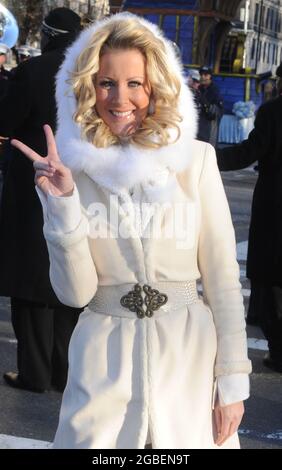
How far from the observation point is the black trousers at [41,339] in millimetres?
6027

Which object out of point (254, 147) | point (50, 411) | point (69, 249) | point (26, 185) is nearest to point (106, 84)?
point (69, 249)

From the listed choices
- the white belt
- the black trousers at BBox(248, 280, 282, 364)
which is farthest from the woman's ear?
the black trousers at BBox(248, 280, 282, 364)

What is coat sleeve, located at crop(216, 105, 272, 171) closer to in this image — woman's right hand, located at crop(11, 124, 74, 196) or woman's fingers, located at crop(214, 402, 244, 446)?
woman's fingers, located at crop(214, 402, 244, 446)

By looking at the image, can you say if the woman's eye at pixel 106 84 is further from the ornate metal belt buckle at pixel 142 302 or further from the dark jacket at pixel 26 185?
the dark jacket at pixel 26 185

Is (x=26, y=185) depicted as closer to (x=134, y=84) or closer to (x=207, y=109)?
(x=134, y=84)

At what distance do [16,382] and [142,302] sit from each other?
3.21m

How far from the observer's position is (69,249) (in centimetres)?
298

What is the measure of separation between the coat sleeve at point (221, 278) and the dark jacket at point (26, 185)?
2.79 metres

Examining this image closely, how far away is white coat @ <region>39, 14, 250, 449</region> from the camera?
9.91 ft

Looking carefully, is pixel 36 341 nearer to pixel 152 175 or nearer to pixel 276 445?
pixel 276 445

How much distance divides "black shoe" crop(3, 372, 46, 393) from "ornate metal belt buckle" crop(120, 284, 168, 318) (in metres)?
3.10

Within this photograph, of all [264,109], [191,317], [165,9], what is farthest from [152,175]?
[165,9]

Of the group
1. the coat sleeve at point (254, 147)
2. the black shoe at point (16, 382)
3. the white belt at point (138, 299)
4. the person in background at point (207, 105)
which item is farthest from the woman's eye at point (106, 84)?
the person in background at point (207, 105)

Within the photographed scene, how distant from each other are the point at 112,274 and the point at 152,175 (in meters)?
0.31
